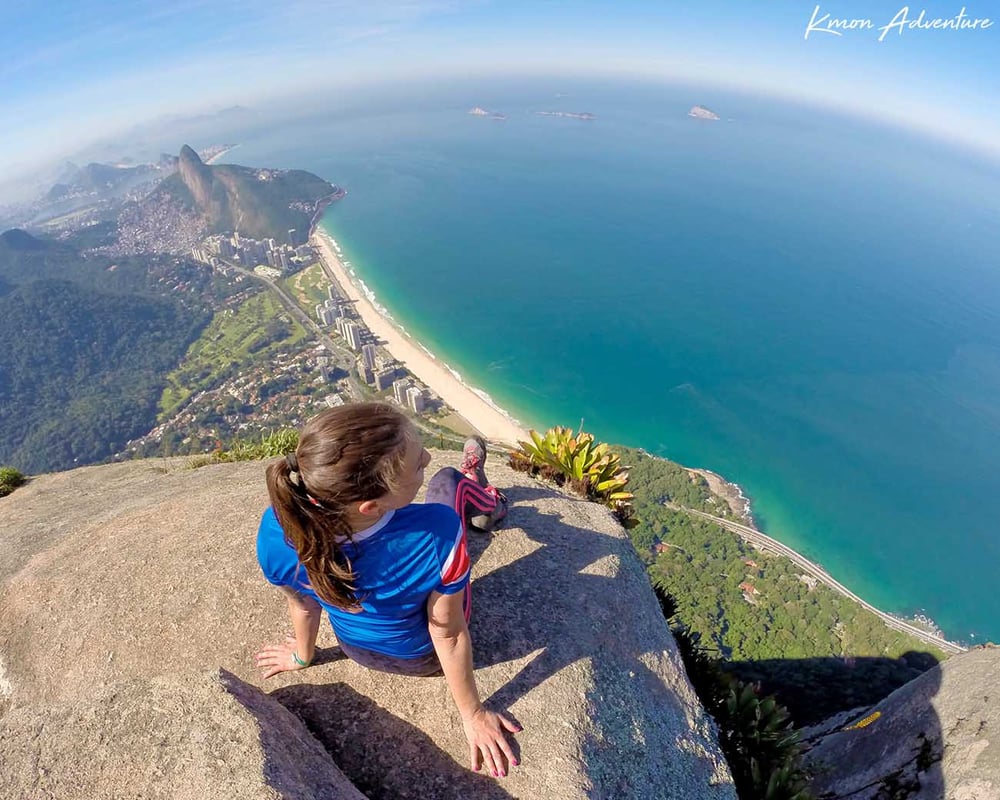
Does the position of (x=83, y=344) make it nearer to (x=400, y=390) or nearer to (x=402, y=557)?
(x=400, y=390)

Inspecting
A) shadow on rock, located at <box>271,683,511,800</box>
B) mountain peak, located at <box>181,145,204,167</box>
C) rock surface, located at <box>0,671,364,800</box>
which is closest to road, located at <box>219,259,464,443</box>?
shadow on rock, located at <box>271,683,511,800</box>

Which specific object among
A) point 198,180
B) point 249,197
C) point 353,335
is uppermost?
point 198,180

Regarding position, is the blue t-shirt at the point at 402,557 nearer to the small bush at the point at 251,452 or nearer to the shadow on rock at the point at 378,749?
the shadow on rock at the point at 378,749

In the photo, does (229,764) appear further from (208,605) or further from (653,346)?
(653,346)

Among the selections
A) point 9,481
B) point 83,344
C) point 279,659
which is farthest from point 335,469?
point 83,344

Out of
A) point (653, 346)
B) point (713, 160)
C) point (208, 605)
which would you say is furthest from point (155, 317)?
point (713, 160)

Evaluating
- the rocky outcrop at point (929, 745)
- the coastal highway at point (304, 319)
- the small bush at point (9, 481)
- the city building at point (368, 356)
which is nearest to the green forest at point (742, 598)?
the rocky outcrop at point (929, 745)
